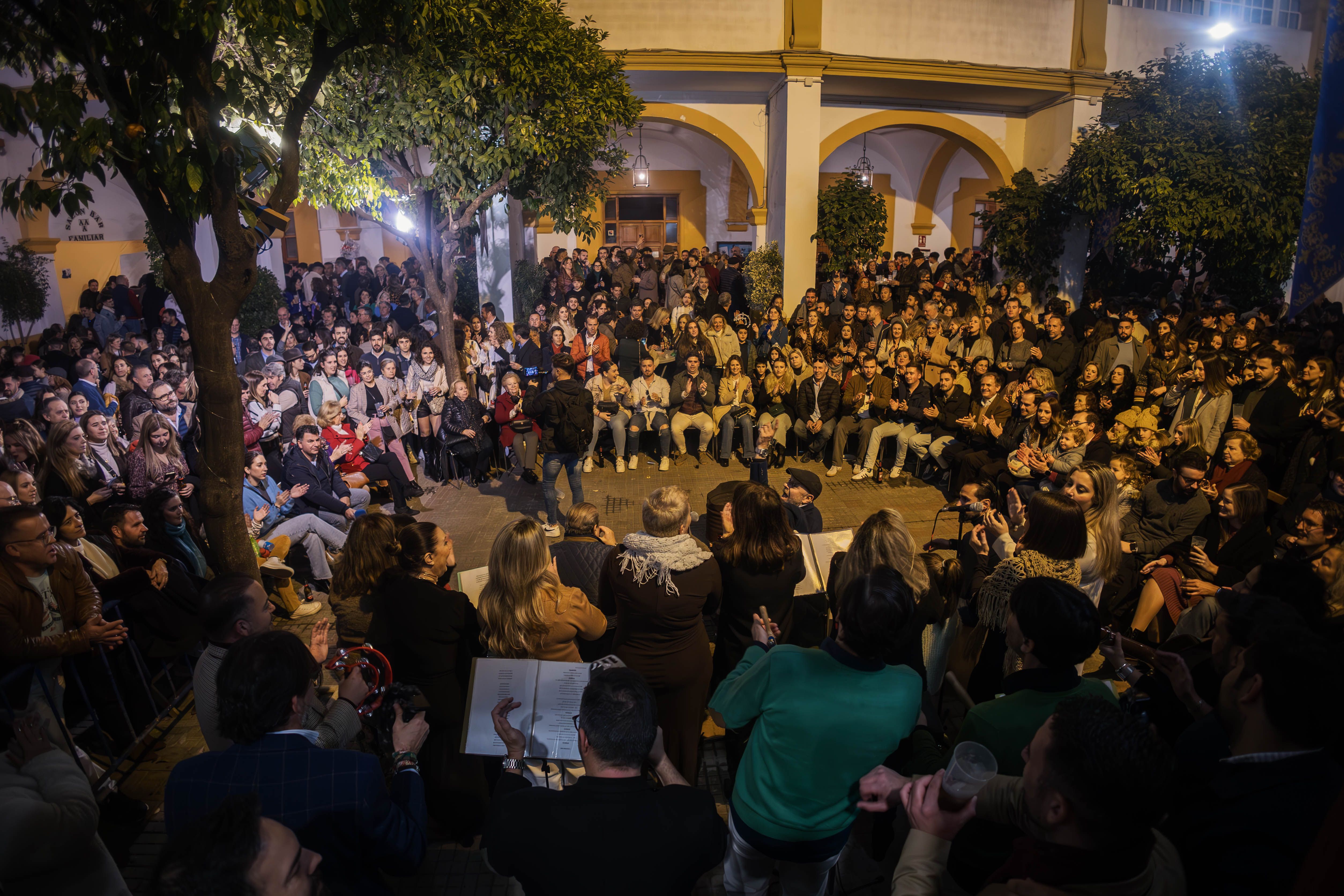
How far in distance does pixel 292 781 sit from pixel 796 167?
46.5 feet

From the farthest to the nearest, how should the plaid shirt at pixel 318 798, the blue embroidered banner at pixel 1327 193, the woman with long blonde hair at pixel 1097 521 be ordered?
the woman with long blonde hair at pixel 1097 521, the blue embroidered banner at pixel 1327 193, the plaid shirt at pixel 318 798

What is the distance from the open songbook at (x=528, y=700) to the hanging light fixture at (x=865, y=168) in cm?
1518

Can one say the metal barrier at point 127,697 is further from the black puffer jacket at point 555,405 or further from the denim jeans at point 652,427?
the denim jeans at point 652,427

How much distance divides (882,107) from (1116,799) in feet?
54.3

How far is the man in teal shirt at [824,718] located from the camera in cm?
222

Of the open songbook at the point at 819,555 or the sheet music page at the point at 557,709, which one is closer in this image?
the sheet music page at the point at 557,709

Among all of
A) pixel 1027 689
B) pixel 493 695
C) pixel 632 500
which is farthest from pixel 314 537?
pixel 1027 689

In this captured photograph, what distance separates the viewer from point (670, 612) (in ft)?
10.6

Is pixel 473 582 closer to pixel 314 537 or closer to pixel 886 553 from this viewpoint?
pixel 886 553

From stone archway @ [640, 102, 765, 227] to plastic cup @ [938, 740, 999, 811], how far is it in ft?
47.3

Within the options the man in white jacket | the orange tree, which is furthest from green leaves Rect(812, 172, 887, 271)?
the man in white jacket

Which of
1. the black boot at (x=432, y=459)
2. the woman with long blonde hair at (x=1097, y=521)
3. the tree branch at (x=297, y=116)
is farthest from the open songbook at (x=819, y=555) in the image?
the black boot at (x=432, y=459)

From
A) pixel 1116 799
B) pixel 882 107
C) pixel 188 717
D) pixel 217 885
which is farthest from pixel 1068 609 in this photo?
pixel 882 107

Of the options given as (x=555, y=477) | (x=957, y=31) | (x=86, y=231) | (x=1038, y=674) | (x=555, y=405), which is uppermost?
(x=957, y=31)
